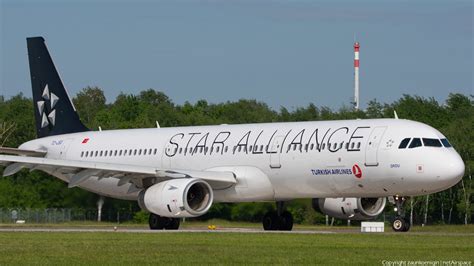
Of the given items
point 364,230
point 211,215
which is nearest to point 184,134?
point 211,215

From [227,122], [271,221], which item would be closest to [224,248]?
[271,221]

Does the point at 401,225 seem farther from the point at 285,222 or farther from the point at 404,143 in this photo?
the point at 285,222

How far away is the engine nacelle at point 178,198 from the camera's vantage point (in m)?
42.4

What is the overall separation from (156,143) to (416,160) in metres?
12.2

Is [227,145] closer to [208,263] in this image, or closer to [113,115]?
[208,263]

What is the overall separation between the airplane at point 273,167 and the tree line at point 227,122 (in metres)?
2.22

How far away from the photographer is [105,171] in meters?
44.3

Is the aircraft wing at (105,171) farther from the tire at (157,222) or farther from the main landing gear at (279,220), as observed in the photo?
the main landing gear at (279,220)

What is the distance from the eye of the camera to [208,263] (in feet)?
80.7

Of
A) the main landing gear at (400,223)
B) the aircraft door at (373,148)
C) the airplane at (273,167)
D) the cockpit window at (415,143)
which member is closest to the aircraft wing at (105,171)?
the airplane at (273,167)

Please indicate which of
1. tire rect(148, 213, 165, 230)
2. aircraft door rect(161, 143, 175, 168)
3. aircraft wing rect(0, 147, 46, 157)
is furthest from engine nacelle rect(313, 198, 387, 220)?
aircraft wing rect(0, 147, 46, 157)

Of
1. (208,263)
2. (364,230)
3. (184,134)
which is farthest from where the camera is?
(184,134)

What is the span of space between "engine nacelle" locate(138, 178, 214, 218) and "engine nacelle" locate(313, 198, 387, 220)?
462 cm

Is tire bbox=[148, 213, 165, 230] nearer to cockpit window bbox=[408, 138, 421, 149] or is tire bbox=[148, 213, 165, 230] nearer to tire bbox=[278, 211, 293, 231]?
tire bbox=[278, 211, 293, 231]
